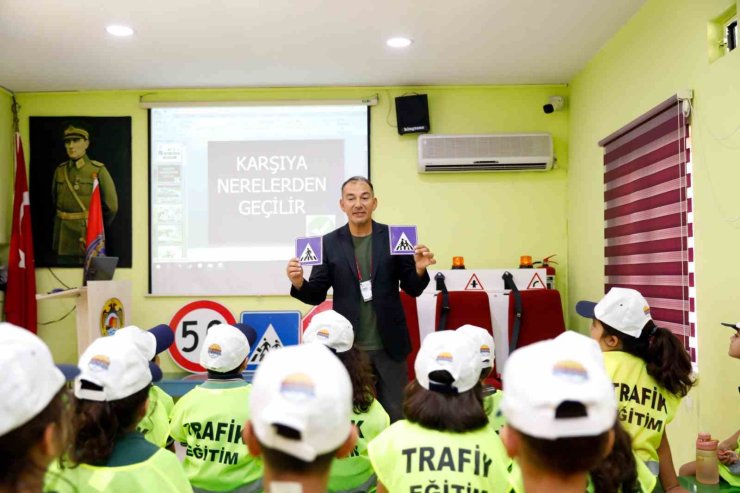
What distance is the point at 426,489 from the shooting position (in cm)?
153

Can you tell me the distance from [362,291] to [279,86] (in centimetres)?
285

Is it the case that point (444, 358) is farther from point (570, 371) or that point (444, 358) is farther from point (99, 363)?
point (99, 363)

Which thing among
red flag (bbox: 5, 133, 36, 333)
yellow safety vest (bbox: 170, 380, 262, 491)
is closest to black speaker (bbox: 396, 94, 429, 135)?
red flag (bbox: 5, 133, 36, 333)

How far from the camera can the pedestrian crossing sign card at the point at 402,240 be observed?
2.99 m

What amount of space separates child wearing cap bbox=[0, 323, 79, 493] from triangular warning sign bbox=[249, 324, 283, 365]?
4167 millimetres

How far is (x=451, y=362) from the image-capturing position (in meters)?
1.66

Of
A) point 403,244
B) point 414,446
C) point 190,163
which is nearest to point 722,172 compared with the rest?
point 403,244

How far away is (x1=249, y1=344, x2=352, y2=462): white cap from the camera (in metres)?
0.96

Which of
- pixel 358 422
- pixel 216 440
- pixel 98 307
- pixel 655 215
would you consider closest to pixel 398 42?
pixel 655 215

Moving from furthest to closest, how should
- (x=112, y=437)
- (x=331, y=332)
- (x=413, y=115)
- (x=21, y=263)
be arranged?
(x=413, y=115), (x=21, y=263), (x=331, y=332), (x=112, y=437)

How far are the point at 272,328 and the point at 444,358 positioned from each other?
3.70 meters

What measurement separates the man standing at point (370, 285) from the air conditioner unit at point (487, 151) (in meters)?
2.23

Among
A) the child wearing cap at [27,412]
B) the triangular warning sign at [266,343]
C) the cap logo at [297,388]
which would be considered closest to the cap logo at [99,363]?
the child wearing cap at [27,412]

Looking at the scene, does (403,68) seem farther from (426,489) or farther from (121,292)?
(426,489)
